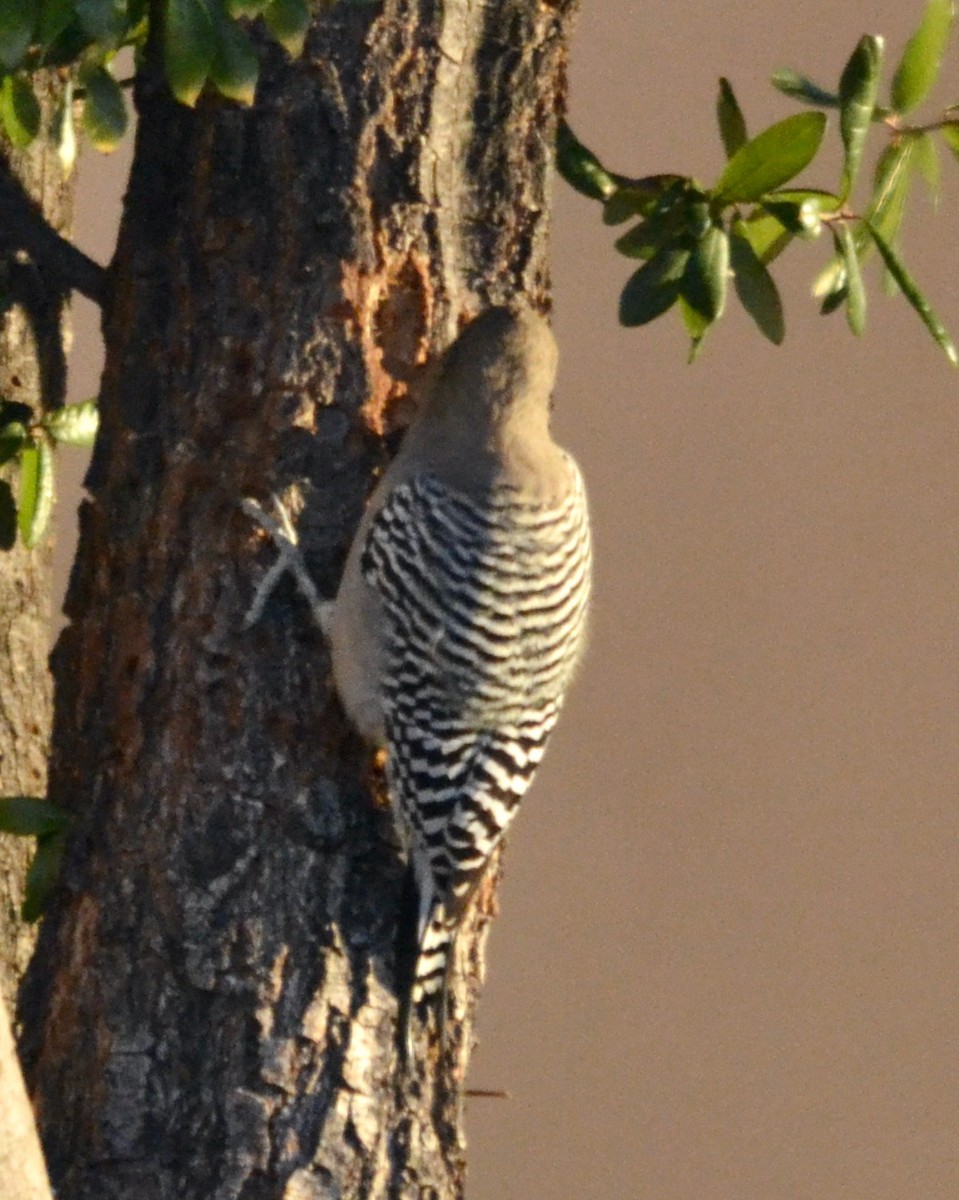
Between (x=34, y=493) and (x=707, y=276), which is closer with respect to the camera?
(x=707, y=276)

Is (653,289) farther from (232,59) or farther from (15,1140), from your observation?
(15,1140)

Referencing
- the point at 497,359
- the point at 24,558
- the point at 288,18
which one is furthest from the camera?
the point at 24,558

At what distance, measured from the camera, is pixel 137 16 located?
8.58ft

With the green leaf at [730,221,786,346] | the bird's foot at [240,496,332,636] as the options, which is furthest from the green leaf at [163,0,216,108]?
the green leaf at [730,221,786,346]

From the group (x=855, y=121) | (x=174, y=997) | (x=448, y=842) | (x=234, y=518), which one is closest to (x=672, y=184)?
(x=855, y=121)

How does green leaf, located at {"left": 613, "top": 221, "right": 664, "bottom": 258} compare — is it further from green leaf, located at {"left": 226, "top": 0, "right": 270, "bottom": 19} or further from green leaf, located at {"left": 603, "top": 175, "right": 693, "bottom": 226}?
green leaf, located at {"left": 226, "top": 0, "right": 270, "bottom": 19}

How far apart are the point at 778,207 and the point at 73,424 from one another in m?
1.27

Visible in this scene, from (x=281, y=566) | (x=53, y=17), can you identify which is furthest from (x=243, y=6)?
(x=281, y=566)

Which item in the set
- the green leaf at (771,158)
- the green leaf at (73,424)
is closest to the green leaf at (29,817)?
the green leaf at (73,424)

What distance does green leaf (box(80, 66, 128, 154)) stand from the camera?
246cm

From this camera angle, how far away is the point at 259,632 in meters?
3.11

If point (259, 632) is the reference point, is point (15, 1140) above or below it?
below

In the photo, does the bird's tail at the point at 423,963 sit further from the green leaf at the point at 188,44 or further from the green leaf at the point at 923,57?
the green leaf at the point at 923,57

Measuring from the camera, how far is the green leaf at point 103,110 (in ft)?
8.06
